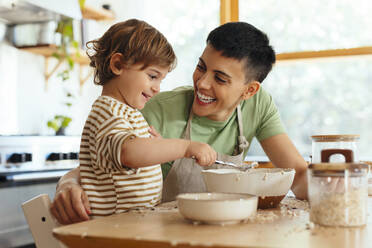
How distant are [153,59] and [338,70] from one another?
2.06m

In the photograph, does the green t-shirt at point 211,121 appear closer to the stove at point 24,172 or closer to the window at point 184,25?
the stove at point 24,172

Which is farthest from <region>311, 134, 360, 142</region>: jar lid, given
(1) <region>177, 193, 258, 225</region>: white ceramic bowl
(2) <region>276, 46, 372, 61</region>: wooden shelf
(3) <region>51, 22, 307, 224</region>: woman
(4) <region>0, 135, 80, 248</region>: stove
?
(2) <region>276, 46, 372, 61</region>: wooden shelf

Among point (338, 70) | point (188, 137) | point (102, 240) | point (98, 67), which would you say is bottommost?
point (102, 240)

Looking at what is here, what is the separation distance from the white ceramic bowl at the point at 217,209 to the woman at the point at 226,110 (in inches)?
21.4

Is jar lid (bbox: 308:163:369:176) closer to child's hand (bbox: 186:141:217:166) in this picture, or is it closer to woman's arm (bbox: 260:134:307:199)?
child's hand (bbox: 186:141:217:166)

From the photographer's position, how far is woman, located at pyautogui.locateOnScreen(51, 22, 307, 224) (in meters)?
1.55

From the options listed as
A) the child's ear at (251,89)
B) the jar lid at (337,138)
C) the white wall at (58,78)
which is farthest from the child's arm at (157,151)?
the white wall at (58,78)

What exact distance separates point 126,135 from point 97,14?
2472 mm

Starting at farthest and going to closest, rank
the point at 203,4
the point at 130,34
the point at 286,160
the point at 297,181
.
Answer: the point at 203,4, the point at 286,160, the point at 297,181, the point at 130,34

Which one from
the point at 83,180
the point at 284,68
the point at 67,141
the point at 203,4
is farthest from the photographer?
the point at 203,4

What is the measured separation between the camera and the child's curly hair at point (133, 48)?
1297 millimetres

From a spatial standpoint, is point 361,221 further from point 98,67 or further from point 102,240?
point 98,67

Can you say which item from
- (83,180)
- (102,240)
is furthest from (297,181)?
(102,240)

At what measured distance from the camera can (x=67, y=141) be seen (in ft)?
9.41
